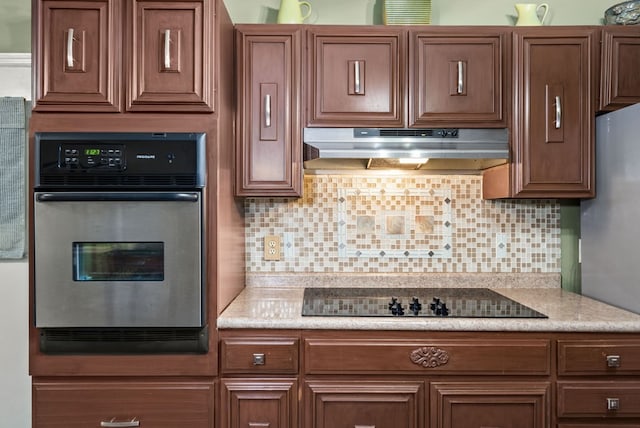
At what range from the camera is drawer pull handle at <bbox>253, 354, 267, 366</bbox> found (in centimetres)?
160

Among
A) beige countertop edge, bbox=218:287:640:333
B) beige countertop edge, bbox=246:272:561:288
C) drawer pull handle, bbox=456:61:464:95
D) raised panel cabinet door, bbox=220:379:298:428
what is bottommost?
raised panel cabinet door, bbox=220:379:298:428

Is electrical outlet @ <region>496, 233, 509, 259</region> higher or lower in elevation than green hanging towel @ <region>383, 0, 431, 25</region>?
lower

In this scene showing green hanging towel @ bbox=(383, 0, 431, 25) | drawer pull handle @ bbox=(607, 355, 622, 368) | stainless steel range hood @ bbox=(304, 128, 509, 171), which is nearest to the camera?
drawer pull handle @ bbox=(607, 355, 622, 368)

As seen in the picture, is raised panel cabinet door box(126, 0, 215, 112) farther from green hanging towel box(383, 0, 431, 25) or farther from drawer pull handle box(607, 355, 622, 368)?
drawer pull handle box(607, 355, 622, 368)

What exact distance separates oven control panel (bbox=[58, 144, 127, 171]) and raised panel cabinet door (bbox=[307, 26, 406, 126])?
85 centimetres

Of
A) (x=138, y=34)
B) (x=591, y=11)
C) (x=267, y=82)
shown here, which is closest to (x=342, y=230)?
(x=267, y=82)

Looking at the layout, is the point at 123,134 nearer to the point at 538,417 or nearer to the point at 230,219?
the point at 230,219

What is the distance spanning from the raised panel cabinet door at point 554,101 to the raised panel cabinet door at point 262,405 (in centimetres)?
134

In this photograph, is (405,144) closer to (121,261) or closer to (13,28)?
(121,261)

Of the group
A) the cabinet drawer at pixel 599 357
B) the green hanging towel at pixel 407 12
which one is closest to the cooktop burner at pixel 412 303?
the cabinet drawer at pixel 599 357

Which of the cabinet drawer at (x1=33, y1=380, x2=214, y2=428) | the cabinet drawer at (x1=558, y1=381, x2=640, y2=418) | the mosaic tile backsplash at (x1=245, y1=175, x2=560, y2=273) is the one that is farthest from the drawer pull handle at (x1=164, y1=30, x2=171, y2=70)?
the cabinet drawer at (x1=558, y1=381, x2=640, y2=418)

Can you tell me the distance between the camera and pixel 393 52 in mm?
1913

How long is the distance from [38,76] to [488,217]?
2138mm

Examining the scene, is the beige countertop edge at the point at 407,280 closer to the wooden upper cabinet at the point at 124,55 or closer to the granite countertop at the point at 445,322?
the granite countertop at the point at 445,322
